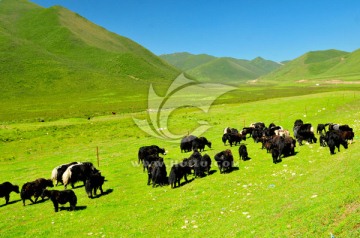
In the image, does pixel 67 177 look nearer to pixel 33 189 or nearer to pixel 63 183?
pixel 63 183

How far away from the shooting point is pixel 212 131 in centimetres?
4031

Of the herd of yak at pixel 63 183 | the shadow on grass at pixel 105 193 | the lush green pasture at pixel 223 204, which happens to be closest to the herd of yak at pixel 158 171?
the herd of yak at pixel 63 183

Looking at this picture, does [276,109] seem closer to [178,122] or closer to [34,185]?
[178,122]

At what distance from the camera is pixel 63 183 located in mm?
20875

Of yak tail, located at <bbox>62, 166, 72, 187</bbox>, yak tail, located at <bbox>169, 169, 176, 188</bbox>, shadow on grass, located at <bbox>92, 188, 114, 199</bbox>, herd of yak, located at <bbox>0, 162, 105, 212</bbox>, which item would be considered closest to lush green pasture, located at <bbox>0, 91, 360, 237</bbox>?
shadow on grass, located at <bbox>92, 188, 114, 199</bbox>

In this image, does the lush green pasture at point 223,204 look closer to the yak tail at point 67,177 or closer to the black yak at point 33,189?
the black yak at point 33,189

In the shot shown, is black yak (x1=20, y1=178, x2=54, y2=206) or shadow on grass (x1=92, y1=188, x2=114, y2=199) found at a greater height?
black yak (x1=20, y1=178, x2=54, y2=206)

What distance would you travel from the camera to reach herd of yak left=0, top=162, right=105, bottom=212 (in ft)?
53.1

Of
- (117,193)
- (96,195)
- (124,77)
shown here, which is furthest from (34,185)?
(124,77)

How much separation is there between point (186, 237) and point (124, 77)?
177m

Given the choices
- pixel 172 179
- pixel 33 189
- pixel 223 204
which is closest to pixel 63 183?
pixel 33 189

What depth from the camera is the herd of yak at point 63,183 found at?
16.2 metres

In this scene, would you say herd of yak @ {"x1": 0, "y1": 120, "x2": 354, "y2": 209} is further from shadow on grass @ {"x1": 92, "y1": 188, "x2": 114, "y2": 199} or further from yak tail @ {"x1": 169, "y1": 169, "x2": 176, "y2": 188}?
shadow on grass @ {"x1": 92, "y1": 188, "x2": 114, "y2": 199}

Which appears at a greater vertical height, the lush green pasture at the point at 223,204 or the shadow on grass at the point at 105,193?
the lush green pasture at the point at 223,204
